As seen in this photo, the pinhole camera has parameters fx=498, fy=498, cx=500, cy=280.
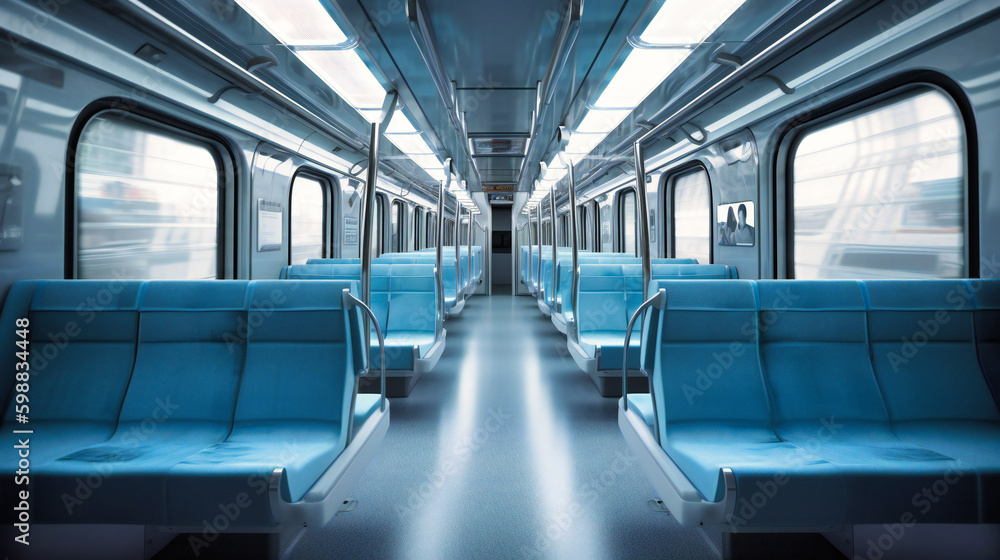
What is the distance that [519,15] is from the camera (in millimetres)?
3471

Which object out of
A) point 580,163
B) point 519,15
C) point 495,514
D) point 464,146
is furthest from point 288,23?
point 580,163

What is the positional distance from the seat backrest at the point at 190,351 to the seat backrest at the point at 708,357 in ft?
6.16

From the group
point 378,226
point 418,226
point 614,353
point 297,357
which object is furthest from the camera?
point 418,226

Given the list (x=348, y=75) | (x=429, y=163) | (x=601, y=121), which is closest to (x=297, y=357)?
(x=348, y=75)

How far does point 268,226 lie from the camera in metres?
4.69

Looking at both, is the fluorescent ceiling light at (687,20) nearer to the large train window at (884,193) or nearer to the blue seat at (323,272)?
the large train window at (884,193)

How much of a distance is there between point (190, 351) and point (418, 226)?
12194mm

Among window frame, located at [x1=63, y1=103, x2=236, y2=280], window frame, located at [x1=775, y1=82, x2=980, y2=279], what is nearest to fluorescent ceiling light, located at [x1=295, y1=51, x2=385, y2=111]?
window frame, located at [x1=63, y1=103, x2=236, y2=280]

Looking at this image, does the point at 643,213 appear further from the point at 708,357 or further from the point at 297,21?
the point at 297,21

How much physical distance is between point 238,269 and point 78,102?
195cm

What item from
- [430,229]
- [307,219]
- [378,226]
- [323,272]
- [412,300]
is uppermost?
[430,229]

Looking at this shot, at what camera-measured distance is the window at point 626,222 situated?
9.54 metres

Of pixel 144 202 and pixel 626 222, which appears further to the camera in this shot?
pixel 626 222

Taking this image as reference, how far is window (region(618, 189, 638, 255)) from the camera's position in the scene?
31.3 ft
